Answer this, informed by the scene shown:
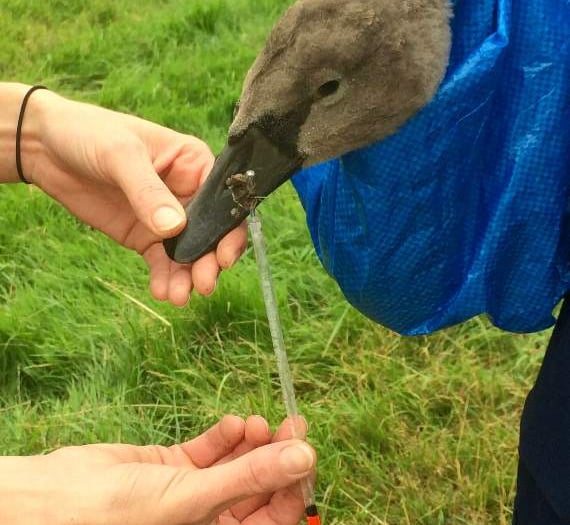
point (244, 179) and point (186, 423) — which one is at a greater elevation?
point (244, 179)

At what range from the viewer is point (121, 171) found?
1183mm

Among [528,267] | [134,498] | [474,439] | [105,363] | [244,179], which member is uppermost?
[244,179]

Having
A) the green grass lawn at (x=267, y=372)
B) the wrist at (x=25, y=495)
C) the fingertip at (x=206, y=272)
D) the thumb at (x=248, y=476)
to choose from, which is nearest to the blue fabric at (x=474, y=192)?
the fingertip at (x=206, y=272)

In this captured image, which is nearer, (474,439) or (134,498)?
(134,498)

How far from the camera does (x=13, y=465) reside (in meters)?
1.04

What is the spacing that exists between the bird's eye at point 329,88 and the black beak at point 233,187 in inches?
3.0

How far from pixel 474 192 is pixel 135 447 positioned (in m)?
0.61

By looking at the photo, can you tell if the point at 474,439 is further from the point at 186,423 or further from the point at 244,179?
the point at 244,179

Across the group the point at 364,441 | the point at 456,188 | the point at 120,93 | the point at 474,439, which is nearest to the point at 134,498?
the point at 456,188

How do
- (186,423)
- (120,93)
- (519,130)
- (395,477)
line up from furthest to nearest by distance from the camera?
(120,93)
(186,423)
(395,477)
(519,130)

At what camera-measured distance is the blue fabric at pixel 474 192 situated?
33.5 inches

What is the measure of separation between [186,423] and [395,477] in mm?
455

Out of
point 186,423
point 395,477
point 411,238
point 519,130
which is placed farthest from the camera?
point 186,423

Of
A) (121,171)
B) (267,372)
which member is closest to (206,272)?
(121,171)
